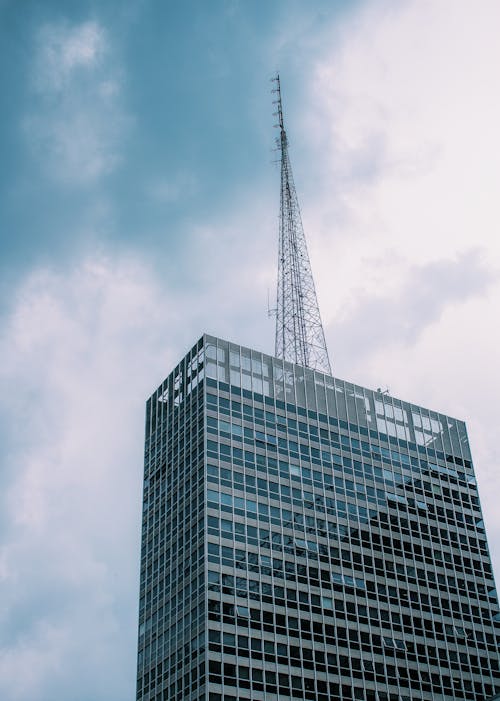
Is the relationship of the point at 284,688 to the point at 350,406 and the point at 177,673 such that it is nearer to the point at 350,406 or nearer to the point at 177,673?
the point at 177,673

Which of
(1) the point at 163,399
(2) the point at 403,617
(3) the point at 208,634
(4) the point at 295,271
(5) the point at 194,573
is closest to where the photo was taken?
(3) the point at 208,634

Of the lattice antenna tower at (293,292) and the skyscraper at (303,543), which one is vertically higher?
the lattice antenna tower at (293,292)

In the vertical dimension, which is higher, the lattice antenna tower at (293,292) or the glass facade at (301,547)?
the lattice antenna tower at (293,292)

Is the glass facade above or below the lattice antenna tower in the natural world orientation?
below

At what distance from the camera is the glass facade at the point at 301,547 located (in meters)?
133

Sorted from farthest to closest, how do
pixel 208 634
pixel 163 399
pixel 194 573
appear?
pixel 163 399, pixel 194 573, pixel 208 634

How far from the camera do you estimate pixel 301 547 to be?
144625 mm

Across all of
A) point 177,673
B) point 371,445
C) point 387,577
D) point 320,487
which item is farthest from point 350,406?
point 177,673

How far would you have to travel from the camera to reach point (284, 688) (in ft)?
426

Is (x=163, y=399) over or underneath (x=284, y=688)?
over

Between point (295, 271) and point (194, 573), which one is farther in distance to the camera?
point (295, 271)

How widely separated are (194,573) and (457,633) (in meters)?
44.0

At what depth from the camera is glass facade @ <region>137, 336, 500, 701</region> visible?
133250 mm

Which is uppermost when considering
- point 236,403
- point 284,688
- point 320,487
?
point 236,403
